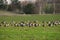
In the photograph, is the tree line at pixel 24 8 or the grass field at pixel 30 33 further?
the tree line at pixel 24 8

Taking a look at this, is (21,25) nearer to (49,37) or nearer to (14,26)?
(14,26)

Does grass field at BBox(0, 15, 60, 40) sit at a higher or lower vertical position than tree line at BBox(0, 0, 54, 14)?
higher

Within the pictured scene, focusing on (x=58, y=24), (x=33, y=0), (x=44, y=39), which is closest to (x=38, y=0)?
(x=33, y=0)

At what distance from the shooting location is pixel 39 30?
30.4 ft

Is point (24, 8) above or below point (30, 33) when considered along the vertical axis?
below

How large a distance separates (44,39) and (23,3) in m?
11.1

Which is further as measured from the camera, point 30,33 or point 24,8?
point 24,8

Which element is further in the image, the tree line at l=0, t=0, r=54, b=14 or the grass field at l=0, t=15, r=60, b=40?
the tree line at l=0, t=0, r=54, b=14

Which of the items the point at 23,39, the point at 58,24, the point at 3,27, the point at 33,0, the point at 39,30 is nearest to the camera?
the point at 23,39

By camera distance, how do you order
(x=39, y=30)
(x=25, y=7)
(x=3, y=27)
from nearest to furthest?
(x=39, y=30)
(x=3, y=27)
(x=25, y=7)

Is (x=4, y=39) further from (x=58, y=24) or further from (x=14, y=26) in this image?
(x=58, y=24)

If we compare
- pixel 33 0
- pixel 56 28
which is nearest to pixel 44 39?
pixel 56 28

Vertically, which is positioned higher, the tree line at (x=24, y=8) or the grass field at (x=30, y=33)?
the grass field at (x=30, y=33)

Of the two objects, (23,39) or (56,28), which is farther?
(56,28)
